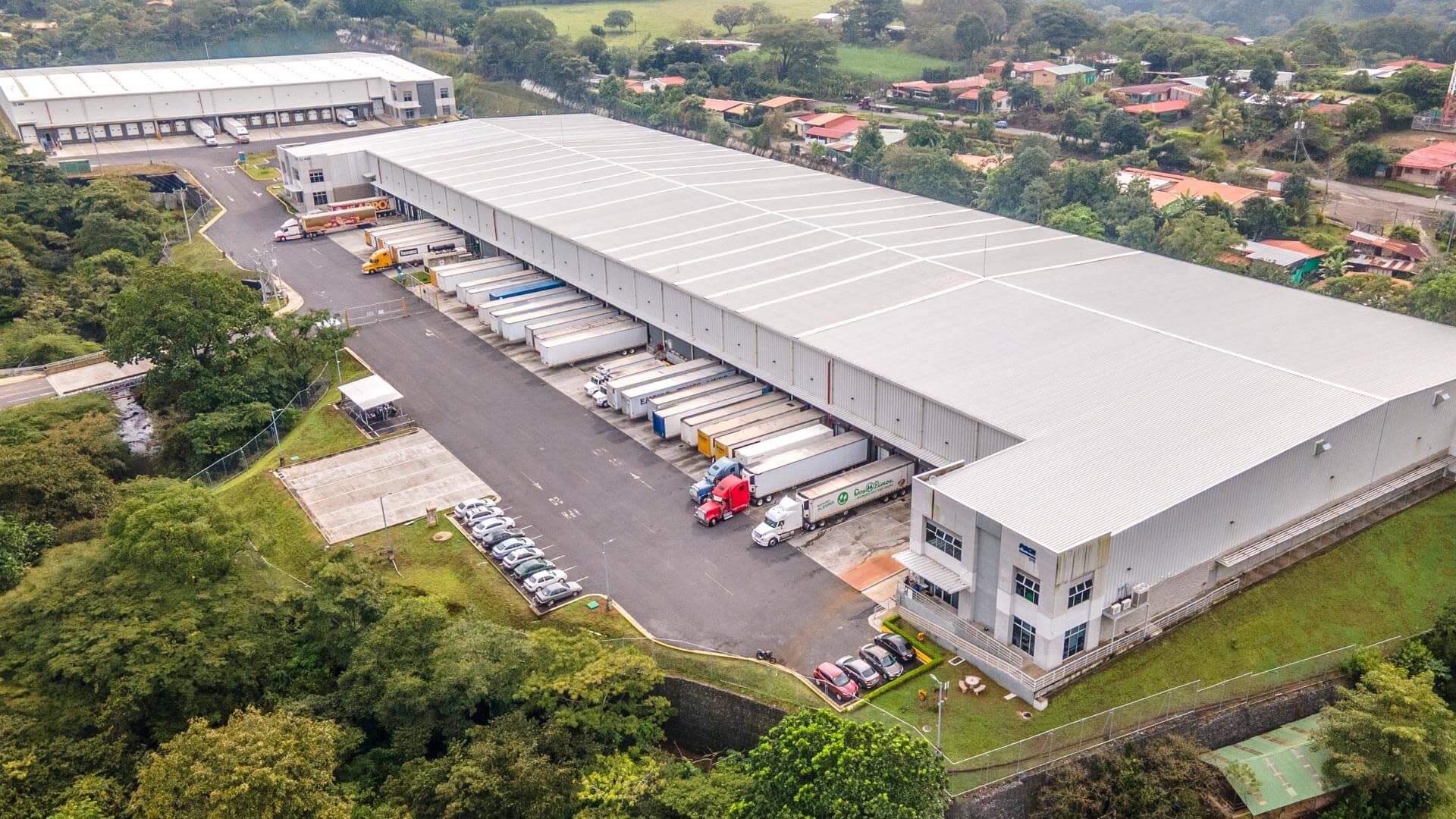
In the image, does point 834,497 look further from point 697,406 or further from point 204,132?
point 204,132

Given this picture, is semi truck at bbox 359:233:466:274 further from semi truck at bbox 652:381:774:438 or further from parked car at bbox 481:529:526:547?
parked car at bbox 481:529:526:547

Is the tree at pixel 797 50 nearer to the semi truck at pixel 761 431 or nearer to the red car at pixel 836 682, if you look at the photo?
the semi truck at pixel 761 431

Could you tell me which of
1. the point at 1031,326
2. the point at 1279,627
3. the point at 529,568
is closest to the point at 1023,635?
the point at 1279,627

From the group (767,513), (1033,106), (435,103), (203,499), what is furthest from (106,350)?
(1033,106)

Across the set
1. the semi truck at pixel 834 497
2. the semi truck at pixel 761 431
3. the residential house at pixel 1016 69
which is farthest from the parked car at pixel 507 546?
the residential house at pixel 1016 69

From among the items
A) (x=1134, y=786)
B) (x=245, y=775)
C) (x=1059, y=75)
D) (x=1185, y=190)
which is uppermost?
(x=1059, y=75)

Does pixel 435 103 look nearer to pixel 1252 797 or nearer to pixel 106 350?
pixel 106 350
